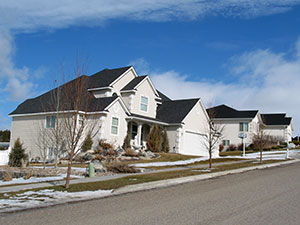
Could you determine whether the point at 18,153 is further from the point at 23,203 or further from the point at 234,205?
the point at 234,205

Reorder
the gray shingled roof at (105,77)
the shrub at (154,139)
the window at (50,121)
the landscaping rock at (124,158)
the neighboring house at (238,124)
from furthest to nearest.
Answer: the neighboring house at (238,124), the gray shingled roof at (105,77), the shrub at (154,139), the window at (50,121), the landscaping rock at (124,158)

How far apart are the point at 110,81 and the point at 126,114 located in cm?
394

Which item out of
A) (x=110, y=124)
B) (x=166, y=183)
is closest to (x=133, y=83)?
(x=110, y=124)

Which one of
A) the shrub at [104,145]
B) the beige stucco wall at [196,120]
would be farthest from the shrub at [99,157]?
the beige stucco wall at [196,120]

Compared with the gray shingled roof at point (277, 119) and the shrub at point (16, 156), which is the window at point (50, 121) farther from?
the gray shingled roof at point (277, 119)

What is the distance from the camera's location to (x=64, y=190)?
11.6m

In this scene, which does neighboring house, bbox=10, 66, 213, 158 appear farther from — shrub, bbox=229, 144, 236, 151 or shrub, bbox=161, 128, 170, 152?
shrub, bbox=229, 144, 236, 151

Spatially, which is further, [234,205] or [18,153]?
[18,153]

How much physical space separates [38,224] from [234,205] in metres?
5.05

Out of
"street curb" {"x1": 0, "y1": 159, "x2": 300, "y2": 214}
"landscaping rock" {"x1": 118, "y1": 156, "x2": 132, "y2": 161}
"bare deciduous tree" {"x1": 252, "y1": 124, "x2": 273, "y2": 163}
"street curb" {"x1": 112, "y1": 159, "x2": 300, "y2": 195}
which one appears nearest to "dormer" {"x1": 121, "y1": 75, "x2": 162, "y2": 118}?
"landscaping rock" {"x1": 118, "y1": 156, "x2": 132, "y2": 161}

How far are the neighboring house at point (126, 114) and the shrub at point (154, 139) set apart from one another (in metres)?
0.79

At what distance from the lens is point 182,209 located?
8773mm

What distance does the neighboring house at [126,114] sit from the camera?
28.6 metres

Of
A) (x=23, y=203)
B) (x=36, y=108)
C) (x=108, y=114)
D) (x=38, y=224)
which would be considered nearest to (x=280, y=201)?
(x=38, y=224)
